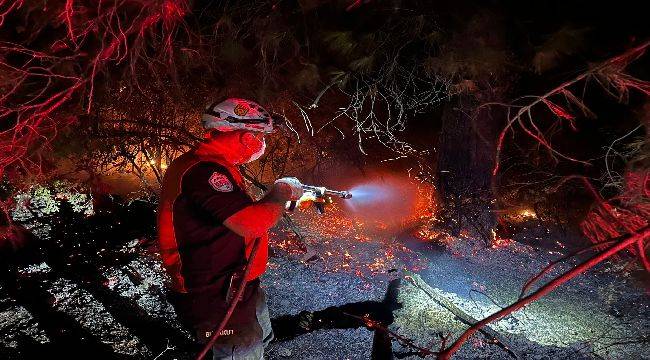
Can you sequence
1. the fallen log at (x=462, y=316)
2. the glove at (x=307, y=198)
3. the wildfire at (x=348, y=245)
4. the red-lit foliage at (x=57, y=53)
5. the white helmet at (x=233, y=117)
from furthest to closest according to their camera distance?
the wildfire at (x=348, y=245) → the red-lit foliage at (x=57, y=53) → the fallen log at (x=462, y=316) → the glove at (x=307, y=198) → the white helmet at (x=233, y=117)

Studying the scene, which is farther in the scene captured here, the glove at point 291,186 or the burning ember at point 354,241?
the burning ember at point 354,241

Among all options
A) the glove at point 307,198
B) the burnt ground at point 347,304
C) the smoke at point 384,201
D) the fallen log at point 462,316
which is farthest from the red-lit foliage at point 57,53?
the fallen log at point 462,316

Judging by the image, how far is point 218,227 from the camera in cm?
286

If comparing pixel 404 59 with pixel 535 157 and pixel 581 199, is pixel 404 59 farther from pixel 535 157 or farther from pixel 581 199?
pixel 581 199

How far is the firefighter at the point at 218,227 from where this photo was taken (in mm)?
2758

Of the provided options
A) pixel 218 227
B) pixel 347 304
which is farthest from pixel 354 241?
pixel 218 227

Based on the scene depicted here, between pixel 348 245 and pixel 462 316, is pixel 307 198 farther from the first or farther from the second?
pixel 348 245

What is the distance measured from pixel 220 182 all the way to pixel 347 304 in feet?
Result: 10.2

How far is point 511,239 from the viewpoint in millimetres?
7543

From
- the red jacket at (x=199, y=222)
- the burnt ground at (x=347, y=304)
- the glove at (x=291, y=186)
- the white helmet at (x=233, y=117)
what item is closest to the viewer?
the red jacket at (x=199, y=222)

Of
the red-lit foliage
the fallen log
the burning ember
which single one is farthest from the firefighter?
the red-lit foliage

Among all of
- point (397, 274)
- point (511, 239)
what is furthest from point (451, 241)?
point (397, 274)

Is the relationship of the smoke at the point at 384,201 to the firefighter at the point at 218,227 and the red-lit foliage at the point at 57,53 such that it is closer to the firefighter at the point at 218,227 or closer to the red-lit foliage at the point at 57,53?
the red-lit foliage at the point at 57,53

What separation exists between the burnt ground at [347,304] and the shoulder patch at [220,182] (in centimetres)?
234
